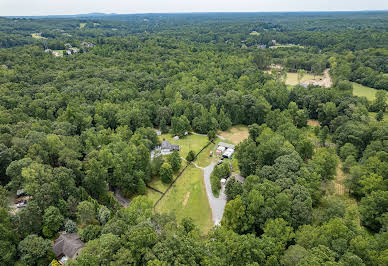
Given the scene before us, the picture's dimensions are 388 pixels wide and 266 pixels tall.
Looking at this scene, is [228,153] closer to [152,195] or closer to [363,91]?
[152,195]

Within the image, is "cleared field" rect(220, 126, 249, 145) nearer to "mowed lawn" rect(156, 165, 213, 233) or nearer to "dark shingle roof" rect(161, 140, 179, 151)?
"dark shingle roof" rect(161, 140, 179, 151)

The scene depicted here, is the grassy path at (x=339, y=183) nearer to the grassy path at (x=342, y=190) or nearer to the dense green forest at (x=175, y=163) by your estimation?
the grassy path at (x=342, y=190)

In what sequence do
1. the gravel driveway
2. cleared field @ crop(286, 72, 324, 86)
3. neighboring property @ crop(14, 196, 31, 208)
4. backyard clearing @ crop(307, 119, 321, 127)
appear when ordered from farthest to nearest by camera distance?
cleared field @ crop(286, 72, 324, 86), backyard clearing @ crop(307, 119, 321, 127), the gravel driveway, neighboring property @ crop(14, 196, 31, 208)

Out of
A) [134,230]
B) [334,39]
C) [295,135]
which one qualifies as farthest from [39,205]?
[334,39]

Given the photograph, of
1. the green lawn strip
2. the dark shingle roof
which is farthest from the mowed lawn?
the dark shingle roof

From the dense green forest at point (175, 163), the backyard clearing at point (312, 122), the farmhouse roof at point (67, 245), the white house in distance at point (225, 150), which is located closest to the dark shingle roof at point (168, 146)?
the dense green forest at point (175, 163)

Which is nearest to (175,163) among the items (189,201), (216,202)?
(189,201)
